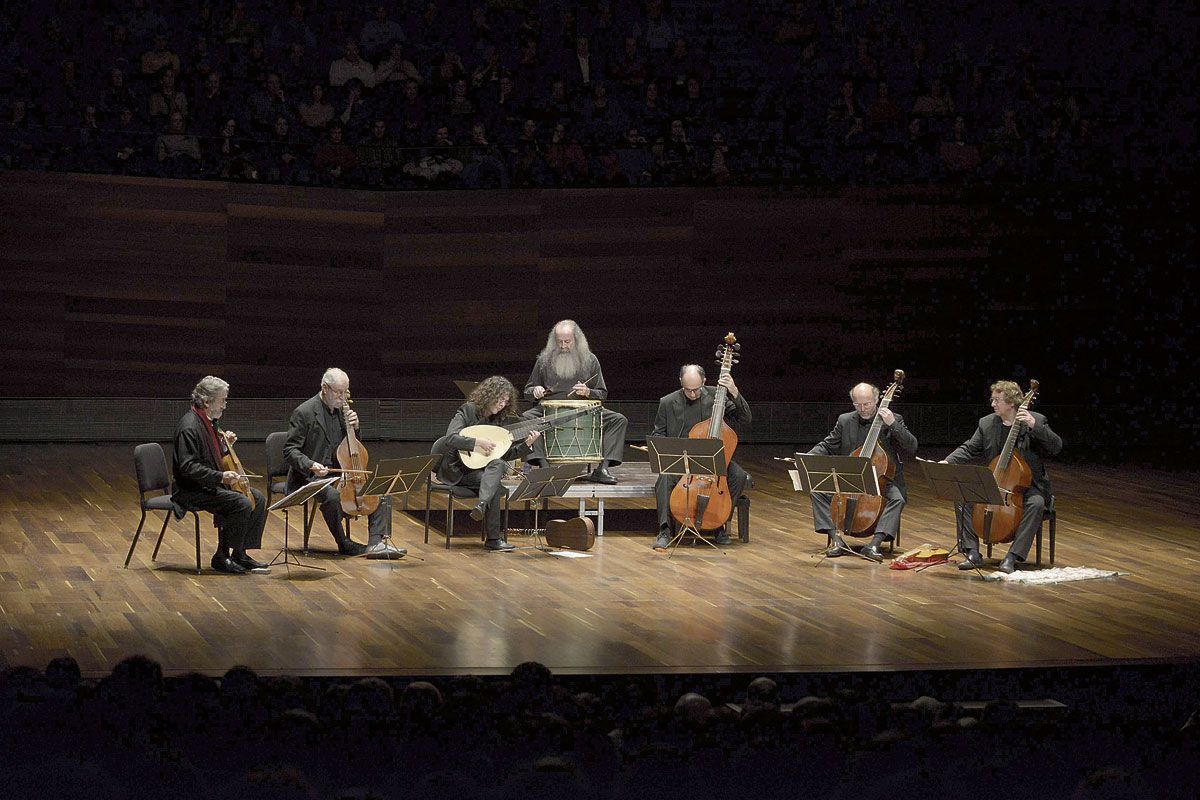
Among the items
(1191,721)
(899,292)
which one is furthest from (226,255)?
(1191,721)

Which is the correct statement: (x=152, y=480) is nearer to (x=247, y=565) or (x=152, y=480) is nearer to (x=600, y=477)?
(x=247, y=565)

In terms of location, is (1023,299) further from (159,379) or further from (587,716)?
(587,716)

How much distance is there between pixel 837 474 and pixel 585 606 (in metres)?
1.77

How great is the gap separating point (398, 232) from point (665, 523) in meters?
6.28

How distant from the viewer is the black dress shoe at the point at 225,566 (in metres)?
7.79

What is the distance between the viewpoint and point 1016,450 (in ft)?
26.5

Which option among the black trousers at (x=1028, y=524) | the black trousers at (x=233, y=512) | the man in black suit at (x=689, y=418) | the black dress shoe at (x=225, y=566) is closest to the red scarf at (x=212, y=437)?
the black trousers at (x=233, y=512)

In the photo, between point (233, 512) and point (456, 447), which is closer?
point (233, 512)

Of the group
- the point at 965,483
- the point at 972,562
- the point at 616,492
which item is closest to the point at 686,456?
the point at 616,492

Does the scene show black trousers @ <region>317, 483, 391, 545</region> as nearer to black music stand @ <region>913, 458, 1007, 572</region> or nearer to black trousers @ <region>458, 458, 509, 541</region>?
black trousers @ <region>458, 458, 509, 541</region>

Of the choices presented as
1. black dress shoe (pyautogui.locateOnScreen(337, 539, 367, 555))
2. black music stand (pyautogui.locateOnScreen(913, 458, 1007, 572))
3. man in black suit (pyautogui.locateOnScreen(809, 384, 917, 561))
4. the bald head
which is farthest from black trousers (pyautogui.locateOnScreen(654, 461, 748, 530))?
black dress shoe (pyautogui.locateOnScreen(337, 539, 367, 555))

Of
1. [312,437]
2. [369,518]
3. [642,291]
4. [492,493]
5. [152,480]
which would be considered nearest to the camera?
[152,480]

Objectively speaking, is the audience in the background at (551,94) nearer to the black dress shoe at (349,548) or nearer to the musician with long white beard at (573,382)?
the musician with long white beard at (573,382)

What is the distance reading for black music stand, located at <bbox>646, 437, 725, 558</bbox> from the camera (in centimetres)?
824
